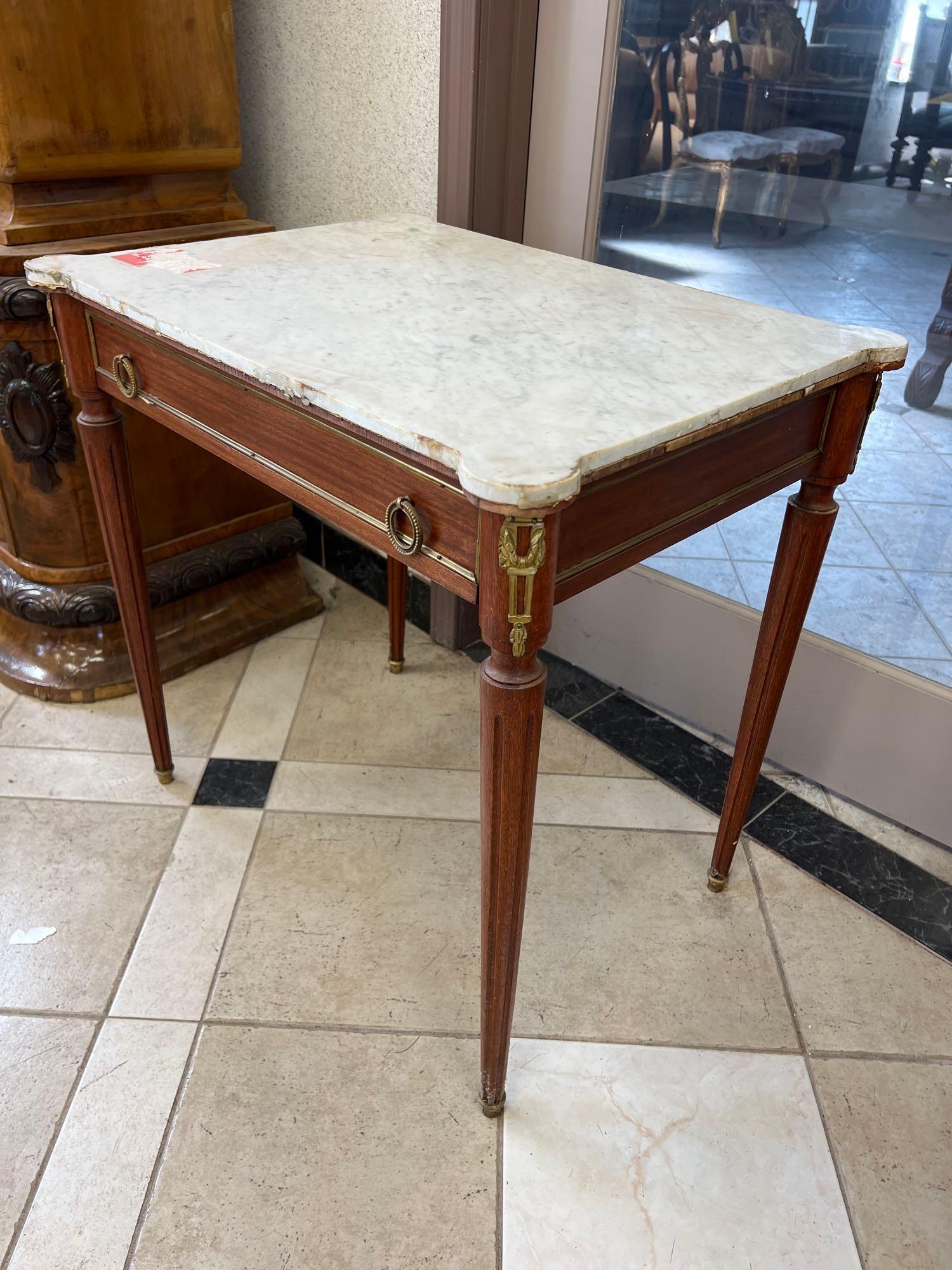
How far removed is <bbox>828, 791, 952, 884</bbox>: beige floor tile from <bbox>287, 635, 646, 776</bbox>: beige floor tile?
335 mm

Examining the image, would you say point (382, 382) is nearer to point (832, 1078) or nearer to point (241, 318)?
point (241, 318)

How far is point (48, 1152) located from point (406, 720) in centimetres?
87

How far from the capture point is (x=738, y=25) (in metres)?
1.41

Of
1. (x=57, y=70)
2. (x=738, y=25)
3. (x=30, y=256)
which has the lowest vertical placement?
(x=30, y=256)

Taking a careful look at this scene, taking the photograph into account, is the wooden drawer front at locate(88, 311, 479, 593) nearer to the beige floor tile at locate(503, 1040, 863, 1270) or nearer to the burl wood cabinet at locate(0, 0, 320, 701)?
the burl wood cabinet at locate(0, 0, 320, 701)

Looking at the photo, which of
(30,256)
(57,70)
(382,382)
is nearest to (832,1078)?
(382,382)

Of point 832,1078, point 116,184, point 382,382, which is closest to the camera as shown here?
point 382,382

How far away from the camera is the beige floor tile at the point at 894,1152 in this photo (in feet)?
3.42

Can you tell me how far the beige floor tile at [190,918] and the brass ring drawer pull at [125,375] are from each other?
66cm

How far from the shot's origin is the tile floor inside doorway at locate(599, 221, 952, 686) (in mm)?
1424

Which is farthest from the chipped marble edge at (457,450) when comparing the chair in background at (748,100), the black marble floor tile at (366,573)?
the black marble floor tile at (366,573)

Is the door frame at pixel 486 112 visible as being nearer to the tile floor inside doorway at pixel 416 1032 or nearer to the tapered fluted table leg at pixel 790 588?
the tapered fluted table leg at pixel 790 588

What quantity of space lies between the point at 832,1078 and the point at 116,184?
1.65 metres

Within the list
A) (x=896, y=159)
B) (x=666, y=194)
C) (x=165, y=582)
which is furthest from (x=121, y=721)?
(x=896, y=159)
